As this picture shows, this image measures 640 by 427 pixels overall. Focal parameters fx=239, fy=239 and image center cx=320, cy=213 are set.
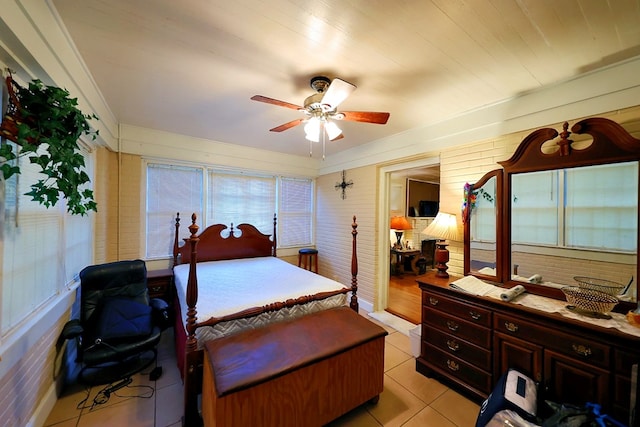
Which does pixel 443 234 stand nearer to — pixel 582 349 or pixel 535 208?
pixel 535 208

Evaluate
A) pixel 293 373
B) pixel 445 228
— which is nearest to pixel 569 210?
pixel 445 228

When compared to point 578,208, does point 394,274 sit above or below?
below

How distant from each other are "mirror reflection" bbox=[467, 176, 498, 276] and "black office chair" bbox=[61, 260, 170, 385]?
10.2ft

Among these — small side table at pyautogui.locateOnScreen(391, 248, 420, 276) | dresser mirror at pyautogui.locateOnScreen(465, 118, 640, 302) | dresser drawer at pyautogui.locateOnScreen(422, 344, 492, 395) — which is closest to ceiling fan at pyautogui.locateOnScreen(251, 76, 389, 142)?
dresser mirror at pyautogui.locateOnScreen(465, 118, 640, 302)

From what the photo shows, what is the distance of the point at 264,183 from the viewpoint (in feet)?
14.6

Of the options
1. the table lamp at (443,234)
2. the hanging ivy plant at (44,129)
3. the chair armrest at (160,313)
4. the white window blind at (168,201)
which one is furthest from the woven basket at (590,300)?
the white window blind at (168,201)

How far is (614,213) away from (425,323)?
1.64 m

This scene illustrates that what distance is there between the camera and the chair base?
6.95 feet

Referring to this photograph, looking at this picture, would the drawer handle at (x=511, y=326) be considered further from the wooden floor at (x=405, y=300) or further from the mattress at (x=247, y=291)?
the wooden floor at (x=405, y=300)

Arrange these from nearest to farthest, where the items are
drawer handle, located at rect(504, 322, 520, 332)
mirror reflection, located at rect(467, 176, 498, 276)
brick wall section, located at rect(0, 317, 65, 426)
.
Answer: brick wall section, located at rect(0, 317, 65, 426)
drawer handle, located at rect(504, 322, 520, 332)
mirror reflection, located at rect(467, 176, 498, 276)

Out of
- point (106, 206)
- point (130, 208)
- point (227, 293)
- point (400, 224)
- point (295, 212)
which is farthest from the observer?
point (400, 224)

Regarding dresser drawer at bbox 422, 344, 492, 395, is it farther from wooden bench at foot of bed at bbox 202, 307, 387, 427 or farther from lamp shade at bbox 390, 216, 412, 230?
lamp shade at bbox 390, 216, 412, 230

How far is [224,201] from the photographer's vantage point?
403cm

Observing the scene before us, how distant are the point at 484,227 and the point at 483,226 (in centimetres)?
1
